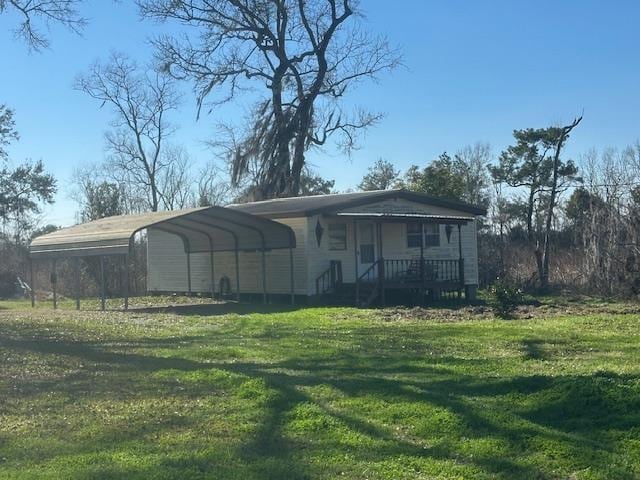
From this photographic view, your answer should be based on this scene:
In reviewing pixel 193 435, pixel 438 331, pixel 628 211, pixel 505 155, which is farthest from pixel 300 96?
pixel 193 435

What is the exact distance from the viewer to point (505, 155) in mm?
51062

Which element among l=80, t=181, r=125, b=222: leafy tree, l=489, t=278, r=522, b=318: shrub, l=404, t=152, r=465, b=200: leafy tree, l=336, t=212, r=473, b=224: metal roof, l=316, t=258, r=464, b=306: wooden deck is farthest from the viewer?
l=80, t=181, r=125, b=222: leafy tree

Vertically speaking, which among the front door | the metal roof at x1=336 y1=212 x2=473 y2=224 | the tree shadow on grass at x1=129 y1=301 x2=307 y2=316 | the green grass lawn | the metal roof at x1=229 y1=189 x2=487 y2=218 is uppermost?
the metal roof at x1=229 y1=189 x2=487 y2=218

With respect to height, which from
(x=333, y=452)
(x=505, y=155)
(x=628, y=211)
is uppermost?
(x=505, y=155)

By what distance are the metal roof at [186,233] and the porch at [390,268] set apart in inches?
84.5

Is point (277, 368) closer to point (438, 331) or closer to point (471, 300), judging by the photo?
point (438, 331)

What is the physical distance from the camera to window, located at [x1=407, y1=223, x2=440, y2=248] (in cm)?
2891

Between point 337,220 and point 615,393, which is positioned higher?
point 337,220

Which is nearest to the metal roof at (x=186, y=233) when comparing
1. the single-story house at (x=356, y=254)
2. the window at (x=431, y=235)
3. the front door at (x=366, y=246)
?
the single-story house at (x=356, y=254)

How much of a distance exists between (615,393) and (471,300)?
1998cm

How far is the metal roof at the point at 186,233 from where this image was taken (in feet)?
74.7

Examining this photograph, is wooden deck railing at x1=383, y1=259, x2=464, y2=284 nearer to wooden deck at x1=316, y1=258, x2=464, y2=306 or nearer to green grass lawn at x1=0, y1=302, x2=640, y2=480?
wooden deck at x1=316, y1=258, x2=464, y2=306

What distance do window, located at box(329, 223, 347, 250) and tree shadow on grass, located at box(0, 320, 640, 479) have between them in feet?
50.7

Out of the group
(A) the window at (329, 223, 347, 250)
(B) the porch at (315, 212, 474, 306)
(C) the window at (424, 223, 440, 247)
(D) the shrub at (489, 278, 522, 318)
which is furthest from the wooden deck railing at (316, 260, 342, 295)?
(D) the shrub at (489, 278, 522, 318)
